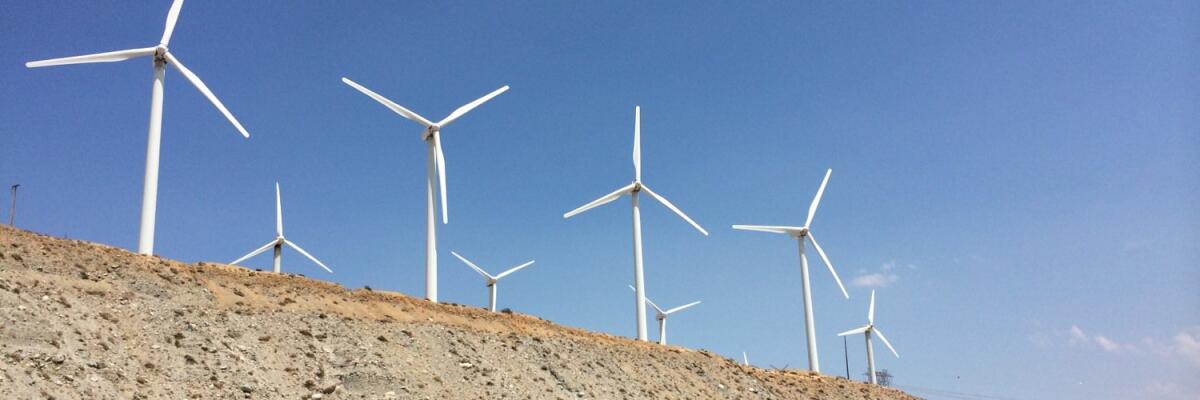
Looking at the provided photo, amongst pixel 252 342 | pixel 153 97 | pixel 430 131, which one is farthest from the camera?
pixel 430 131

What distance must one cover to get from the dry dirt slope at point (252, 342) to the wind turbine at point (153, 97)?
14.8ft

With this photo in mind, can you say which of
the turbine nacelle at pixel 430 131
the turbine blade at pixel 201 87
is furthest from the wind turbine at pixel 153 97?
the turbine nacelle at pixel 430 131

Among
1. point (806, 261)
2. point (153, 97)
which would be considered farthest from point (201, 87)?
point (806, 261)

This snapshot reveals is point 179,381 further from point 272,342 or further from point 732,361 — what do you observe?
point 732,361

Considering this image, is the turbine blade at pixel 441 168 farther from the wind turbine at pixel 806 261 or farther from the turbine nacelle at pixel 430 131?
the wind turbine at pixel 806 261

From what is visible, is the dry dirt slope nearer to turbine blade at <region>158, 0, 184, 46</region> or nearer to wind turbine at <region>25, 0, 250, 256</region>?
wind turbine at <region>25, 0, 250, 256</region>

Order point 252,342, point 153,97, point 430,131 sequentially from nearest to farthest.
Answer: point 252,342
point 153,97
point 430,131

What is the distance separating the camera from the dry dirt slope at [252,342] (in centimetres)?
2727

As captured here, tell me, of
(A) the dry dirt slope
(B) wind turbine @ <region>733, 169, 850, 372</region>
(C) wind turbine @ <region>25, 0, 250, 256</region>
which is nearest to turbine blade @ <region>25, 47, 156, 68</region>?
(C) wind turbine @ <region>25, 0, 250, 256</region>

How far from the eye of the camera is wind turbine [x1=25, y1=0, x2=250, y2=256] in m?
41.5

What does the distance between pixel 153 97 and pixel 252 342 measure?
1911 cm

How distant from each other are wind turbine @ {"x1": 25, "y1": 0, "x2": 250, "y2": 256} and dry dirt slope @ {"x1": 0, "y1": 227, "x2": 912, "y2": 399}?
14.8 feet

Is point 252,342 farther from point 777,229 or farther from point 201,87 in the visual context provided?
point 777,229

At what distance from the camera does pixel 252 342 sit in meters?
32.5
